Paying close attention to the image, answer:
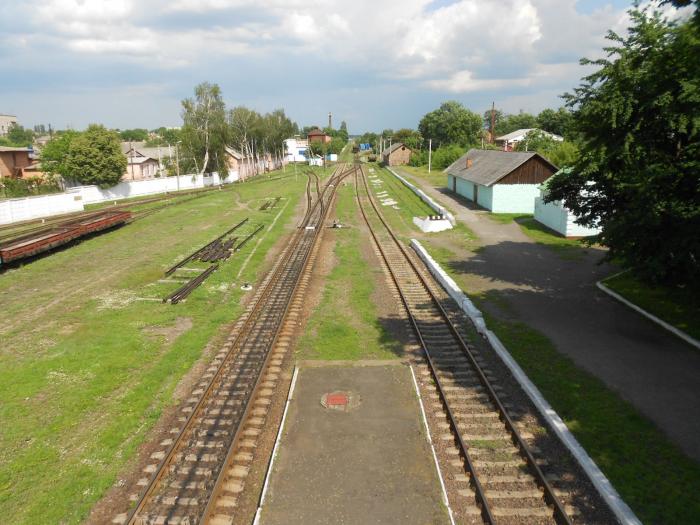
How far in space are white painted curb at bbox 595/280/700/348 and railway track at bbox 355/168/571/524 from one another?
6.52 meters

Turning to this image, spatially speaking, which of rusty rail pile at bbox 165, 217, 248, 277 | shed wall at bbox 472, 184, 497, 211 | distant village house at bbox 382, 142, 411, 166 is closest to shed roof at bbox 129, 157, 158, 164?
distant village house at bbox 382, 142, 411, 166

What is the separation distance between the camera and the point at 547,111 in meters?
107

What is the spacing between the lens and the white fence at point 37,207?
34.4 meters

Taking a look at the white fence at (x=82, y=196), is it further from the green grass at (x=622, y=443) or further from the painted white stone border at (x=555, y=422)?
the green grass at (x=622, y=443)

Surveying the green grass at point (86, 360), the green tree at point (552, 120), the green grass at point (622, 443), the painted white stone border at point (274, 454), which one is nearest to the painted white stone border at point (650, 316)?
the green grass at point (622, 443)

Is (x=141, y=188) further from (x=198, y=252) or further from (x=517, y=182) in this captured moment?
(x=517, y=182)

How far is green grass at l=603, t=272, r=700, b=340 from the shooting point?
14.9m

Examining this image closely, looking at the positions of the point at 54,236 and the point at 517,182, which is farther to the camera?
the point at 517,182

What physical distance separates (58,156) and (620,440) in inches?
2231

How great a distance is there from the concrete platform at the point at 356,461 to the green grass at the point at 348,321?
1686 millimetres

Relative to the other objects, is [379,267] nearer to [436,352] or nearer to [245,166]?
[436,352]

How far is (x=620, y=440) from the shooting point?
9.27 m

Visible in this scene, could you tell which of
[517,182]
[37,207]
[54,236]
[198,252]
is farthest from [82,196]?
[517,182]

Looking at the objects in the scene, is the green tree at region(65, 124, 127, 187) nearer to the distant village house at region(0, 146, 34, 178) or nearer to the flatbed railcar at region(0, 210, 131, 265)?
the flatbed railcar at region(0, 210, 131, 265)
